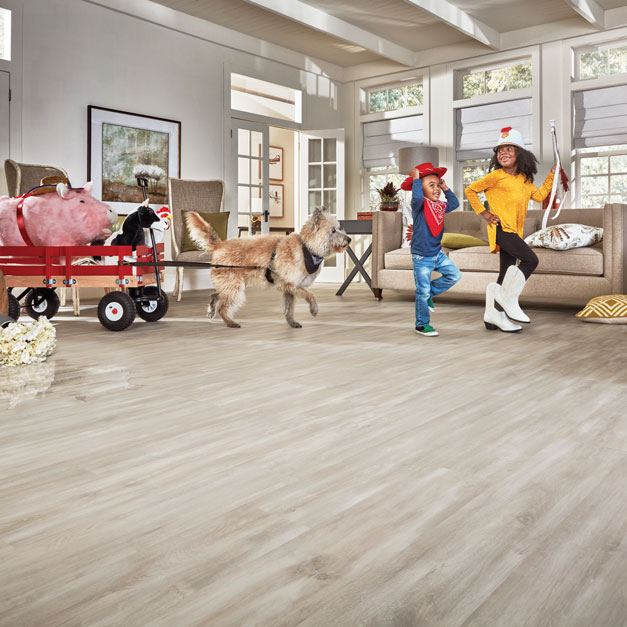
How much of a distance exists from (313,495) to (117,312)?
257 centimetres

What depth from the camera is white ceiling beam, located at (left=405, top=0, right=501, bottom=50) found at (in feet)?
19.1

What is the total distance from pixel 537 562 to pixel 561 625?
159 mm

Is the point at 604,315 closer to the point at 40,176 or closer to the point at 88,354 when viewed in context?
the point at 88,354

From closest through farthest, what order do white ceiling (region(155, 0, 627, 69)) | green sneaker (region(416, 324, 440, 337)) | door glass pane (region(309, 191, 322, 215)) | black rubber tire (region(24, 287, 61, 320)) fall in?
green sneaker (region(416, 324, 440, 337)) → black rubber tire (region(24, 287, 61, 320)) → white ceiling (region(155, 0, 627, 69)) → door glass pane (region(309, 191, 322, 215))

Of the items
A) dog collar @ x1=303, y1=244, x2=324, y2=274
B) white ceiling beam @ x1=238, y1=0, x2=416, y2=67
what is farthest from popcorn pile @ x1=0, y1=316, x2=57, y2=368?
white ceiling beam @ x1=238, y1=0, x2=416, y2=67

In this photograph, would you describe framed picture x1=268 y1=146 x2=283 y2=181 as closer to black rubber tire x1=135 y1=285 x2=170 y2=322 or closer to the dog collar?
black rubber tire x1=135 y1=285 x2=170 y2=322

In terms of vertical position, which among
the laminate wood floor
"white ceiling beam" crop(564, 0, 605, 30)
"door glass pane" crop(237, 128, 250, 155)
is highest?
"white ceiling beam" crop(564, 0, 605, 30)

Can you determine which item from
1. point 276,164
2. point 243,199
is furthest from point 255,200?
point 276,164

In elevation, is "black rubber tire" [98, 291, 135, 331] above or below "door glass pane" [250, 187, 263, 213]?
below

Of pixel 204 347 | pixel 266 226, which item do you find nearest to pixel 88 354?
pixel 204 347

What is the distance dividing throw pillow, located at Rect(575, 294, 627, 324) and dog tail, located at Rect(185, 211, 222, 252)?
2.39 m

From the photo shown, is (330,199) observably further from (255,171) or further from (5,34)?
(5,34)

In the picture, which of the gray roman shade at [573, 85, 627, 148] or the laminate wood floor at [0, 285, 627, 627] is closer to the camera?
the laminate wood floor at [0, 285, 627, 627]

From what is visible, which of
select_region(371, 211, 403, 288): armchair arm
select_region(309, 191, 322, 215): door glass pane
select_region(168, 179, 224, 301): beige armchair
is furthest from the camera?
select_region(309, 191, 322, 215): door glass pane
